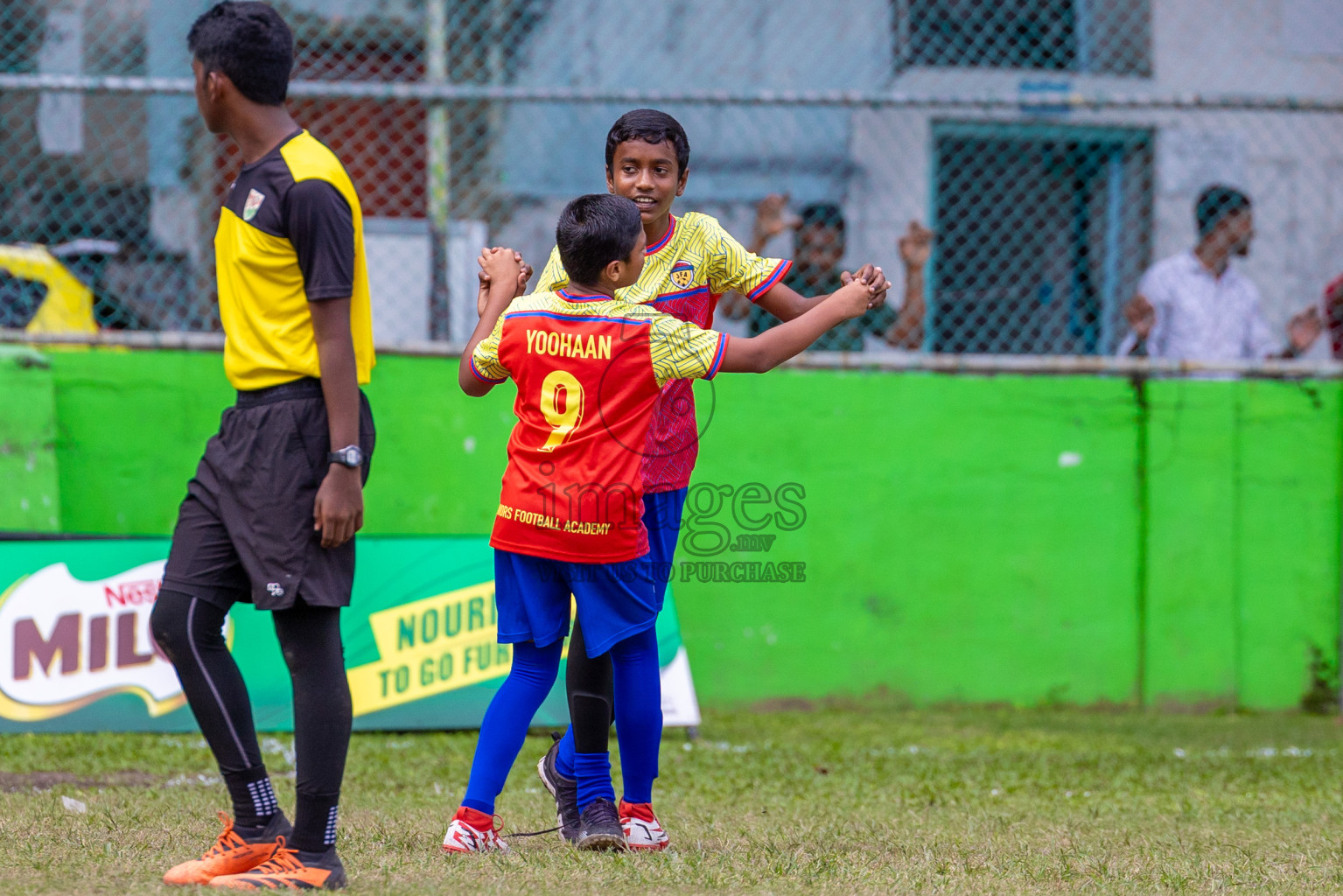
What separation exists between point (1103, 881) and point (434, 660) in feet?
9.99

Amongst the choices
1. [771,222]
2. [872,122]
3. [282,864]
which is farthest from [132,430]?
[872,122]

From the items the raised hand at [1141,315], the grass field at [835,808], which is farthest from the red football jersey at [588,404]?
the raised hand at [1141,315]

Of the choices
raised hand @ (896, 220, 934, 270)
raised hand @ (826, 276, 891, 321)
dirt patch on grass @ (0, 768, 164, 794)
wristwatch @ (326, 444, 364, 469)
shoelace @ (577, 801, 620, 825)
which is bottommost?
dirt patch on grass @ (0, 768, 164, 794)

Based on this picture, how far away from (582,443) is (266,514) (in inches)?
30.3

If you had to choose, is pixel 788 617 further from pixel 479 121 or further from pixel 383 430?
pixel 479 121

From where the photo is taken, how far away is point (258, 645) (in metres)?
5.53

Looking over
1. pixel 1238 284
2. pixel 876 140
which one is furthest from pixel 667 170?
pixel 876 140

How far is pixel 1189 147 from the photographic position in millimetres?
9266

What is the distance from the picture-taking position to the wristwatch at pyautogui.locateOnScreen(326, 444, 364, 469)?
292 centimetres

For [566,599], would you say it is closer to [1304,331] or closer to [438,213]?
[438,213]

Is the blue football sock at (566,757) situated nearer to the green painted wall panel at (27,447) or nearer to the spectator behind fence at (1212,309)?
the green painted wall panel at (27,447)

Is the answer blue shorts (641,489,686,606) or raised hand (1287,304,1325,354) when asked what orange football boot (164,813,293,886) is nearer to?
A: blue shorts (641,489,686,606)

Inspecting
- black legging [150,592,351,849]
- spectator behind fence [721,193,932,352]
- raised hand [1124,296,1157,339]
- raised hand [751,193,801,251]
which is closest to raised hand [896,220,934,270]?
spectator behind fence [721,193,932,352]

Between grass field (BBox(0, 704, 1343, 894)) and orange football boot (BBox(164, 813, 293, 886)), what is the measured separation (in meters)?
0.06
